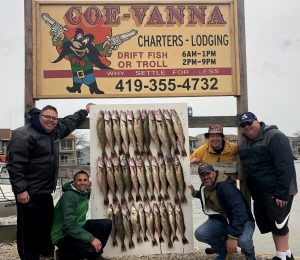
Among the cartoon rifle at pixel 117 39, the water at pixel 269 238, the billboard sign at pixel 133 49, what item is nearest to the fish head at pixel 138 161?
the billboard sign at pixel 133 49

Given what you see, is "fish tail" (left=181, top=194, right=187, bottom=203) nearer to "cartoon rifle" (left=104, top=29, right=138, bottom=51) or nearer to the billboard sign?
the billboard sign

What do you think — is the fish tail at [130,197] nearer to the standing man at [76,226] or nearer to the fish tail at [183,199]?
the standing man at [76,226]

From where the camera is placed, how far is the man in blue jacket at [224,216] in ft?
15.2

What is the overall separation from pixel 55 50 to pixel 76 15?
0.51m

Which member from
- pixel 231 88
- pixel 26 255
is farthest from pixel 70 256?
pixel 231 88

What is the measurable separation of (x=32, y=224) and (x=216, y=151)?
2.30m

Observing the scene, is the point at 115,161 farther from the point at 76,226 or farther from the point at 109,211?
the point at 76,226

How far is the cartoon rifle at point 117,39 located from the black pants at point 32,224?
6.48ft

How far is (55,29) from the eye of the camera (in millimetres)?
5445

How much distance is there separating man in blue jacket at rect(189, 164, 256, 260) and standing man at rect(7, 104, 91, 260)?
165 cm

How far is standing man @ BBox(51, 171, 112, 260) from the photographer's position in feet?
15.3

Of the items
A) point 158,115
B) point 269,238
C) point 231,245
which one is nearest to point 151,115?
point 158,115

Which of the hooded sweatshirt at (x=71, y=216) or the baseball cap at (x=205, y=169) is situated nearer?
the hooded sweatshirt at (x=71, y=216)

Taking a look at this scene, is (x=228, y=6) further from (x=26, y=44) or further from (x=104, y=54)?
(x=26, y=44)
